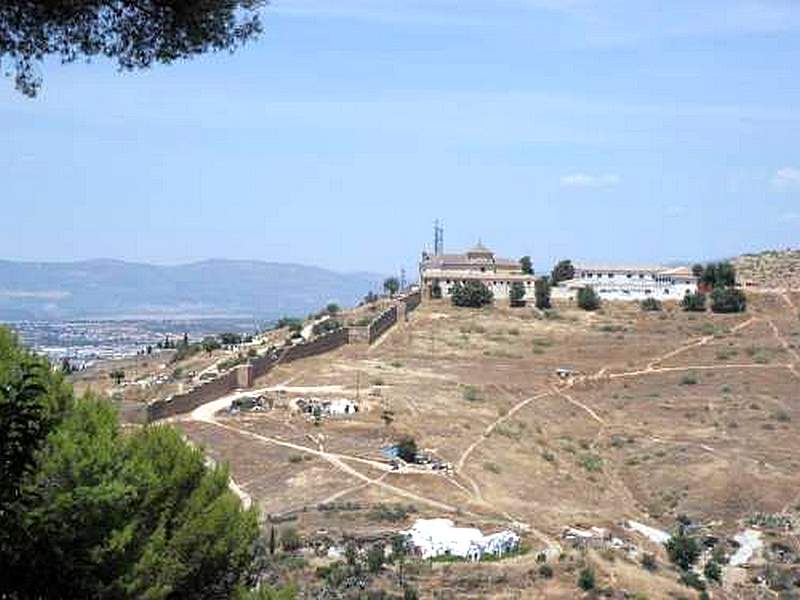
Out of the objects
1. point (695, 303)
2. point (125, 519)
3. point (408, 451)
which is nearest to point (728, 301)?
point (695, 303)

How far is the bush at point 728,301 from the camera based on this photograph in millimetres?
67000

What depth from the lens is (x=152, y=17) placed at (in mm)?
9914

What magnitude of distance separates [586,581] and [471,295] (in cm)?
4292

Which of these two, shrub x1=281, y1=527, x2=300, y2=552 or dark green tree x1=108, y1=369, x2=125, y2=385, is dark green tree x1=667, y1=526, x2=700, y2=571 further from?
dark green tree x1=108, y1=369, x2=125, y2=385

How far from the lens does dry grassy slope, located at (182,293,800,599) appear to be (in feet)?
105

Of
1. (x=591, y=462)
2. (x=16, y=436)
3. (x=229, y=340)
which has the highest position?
(x=16, y=436)

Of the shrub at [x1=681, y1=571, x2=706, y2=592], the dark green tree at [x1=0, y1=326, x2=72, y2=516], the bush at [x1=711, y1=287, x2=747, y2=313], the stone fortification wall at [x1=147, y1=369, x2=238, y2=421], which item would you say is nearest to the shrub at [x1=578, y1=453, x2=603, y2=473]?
the shrub at [x1=681, y1=571, x2=706, y2=592]

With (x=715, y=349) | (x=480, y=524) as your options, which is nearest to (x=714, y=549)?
(x=480, y=524)

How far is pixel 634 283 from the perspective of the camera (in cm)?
7544

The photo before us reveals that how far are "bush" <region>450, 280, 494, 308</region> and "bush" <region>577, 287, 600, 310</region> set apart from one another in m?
4.84

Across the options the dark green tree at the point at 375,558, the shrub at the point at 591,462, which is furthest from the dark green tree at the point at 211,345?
the dark green tree at the point at 375,558

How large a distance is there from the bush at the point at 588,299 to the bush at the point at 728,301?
19.7 ft

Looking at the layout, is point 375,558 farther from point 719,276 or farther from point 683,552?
point 719,276

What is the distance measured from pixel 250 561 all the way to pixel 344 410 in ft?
91.8
